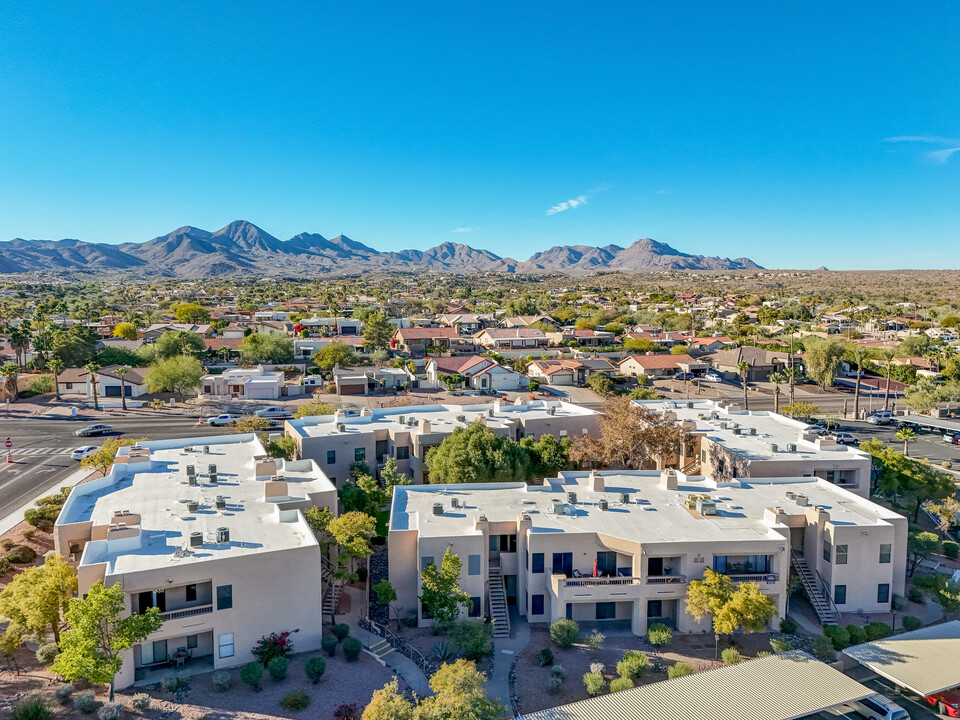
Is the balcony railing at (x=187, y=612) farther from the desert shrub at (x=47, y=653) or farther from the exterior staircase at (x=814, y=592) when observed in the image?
the exterior staircase at (x=814, y=592)

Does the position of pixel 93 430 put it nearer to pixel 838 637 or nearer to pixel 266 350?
pixel 266 350

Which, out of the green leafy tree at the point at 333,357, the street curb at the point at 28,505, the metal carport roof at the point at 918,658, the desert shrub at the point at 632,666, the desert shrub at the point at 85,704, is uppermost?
the green leafy tree at the point at 333,357

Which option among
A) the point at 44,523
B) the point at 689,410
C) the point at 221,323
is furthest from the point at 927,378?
the point at 221,323

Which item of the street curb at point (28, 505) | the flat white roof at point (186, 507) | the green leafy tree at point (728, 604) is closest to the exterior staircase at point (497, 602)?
the green leafy tree at point (728, 604)

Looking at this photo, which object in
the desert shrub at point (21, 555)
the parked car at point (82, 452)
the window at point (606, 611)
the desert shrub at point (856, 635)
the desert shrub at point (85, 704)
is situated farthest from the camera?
the parked car at point (82, 452)

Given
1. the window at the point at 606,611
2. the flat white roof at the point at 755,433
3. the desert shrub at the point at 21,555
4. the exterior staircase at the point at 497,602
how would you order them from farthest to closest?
the flat white roof at the point at 755,433 < the desert shrub at the point at 21,555 < the window at the point at 606,611 < the exterior staircase at the point at 497,602

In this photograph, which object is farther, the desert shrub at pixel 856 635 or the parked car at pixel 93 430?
the parked car at pixel 93 430

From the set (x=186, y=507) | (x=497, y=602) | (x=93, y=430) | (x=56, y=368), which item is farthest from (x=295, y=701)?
(x=56, y=368)

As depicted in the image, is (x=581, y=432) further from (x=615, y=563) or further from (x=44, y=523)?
(x=44, y=523)
